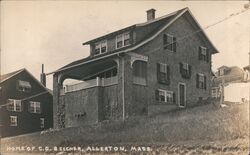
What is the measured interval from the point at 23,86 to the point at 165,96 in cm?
216

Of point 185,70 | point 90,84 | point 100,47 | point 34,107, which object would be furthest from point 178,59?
point 34,107

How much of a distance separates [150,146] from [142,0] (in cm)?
159

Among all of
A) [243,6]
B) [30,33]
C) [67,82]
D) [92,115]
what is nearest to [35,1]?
[30,33]

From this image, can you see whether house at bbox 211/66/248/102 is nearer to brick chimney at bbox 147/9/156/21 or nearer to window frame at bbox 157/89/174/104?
window frame at bbox 157/89/174/104

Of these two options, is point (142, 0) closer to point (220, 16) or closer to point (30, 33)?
point (220, 16)

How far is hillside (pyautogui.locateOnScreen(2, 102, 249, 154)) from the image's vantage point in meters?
6.10

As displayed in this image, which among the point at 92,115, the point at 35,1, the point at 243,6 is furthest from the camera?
the point at 35,1

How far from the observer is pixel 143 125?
6605mm

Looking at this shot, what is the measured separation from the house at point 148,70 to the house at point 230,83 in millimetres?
96

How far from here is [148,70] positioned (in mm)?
6617

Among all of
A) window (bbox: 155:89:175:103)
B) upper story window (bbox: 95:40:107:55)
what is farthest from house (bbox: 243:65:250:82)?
upper story window (bbox: 95:40:107:55)

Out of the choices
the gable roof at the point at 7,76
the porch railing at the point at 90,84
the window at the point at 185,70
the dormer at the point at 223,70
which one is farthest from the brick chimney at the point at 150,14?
the gable roof at the point at 7,76

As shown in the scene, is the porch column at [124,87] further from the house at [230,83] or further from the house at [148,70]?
the house at [230,83]

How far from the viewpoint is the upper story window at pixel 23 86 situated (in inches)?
301
